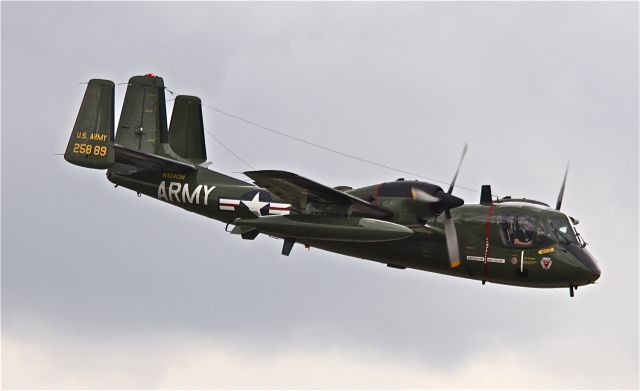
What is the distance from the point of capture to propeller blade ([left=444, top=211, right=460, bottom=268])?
128 ft

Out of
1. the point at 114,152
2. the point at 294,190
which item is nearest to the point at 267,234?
the point at 294,190

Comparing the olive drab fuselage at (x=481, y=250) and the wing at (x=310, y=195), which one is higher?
the wing at (x=310, y=195)

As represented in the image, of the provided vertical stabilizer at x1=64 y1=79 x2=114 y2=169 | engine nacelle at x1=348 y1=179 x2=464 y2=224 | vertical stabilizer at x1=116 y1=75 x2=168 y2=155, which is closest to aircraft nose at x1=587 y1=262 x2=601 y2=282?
engine nacelle at x1=348 y1=179 x2=464 y2=224

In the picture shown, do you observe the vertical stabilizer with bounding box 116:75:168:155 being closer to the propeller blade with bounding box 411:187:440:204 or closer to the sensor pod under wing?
the sensor pod under wing

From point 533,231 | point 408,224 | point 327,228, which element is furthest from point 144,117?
point 533,231

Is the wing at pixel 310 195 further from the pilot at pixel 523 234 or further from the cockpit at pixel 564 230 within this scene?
the cockpit at pixel 564 230

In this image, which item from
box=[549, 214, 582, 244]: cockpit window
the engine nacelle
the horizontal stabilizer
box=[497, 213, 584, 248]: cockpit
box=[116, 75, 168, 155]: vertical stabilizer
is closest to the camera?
the engine nacelle

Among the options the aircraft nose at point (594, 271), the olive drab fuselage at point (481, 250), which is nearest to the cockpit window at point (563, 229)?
the olive drab fuselage at point (481, 250)

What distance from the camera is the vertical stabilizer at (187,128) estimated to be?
45.3 meters

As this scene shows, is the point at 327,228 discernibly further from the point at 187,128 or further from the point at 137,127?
the point at 137,127

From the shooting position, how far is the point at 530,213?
127ft

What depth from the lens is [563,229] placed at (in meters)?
38.6

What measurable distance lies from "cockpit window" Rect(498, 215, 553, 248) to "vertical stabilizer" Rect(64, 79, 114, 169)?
1519 centimetres

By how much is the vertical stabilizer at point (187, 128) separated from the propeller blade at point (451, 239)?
10.4 metres
